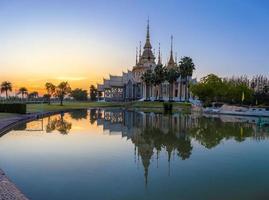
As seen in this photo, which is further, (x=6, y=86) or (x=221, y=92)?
(x=6, y=86)

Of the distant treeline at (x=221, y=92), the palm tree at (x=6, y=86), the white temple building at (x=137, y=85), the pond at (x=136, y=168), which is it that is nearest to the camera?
the pond at (x=136, y=168)

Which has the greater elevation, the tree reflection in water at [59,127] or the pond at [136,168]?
the tree reflection in water at [59,127]

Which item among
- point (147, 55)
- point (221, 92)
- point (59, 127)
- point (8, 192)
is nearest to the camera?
point (8, 192)

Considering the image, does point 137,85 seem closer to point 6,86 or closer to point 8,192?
point 6,86

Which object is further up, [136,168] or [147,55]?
[147,55]

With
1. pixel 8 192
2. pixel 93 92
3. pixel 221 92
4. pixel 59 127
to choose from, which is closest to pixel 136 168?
pixel 8 192

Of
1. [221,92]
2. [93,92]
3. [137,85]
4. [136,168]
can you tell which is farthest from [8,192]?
[93,92]

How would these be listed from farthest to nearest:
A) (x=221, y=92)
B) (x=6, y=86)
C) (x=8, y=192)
Answer: (x=6, y=86) < (x=221, y=92) < (x=8, y=192)

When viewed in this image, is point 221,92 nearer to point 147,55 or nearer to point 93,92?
point 147,55

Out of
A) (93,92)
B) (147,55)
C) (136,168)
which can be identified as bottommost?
(136,168)

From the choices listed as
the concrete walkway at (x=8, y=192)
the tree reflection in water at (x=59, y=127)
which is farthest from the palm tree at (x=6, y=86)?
the concrete walkway at (x=8, y=192)

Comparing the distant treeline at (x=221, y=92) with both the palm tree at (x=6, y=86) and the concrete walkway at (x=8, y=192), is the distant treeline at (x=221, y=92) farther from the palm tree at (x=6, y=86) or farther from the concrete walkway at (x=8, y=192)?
the palm tree at (x=6, y=86)

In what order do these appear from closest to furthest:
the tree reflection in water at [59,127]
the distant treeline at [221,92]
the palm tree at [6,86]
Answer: the tree reflection in water at [59,127], the distant treeline at [221,92], the palm tree at [6,86]

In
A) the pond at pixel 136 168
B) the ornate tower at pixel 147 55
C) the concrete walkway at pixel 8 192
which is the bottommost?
the pond at pixel 136 168
